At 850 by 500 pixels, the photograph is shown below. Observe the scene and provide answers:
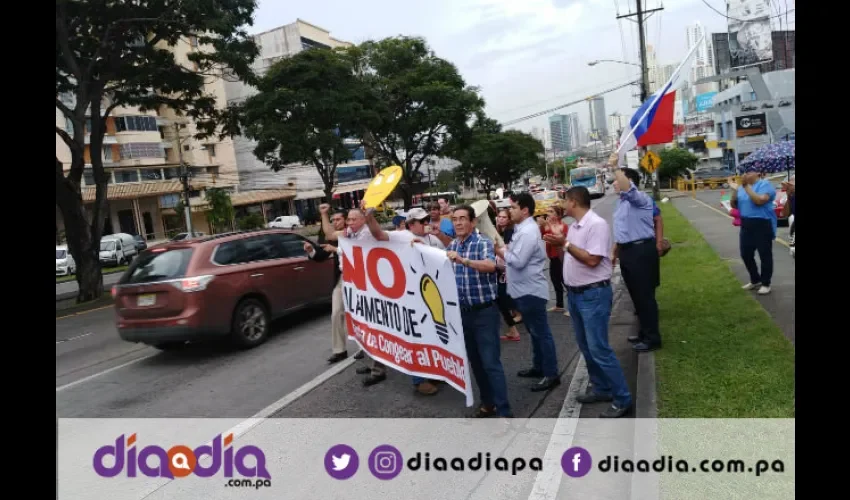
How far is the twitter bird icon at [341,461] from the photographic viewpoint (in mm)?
4434

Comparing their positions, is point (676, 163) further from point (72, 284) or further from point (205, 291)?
point (205, 291)

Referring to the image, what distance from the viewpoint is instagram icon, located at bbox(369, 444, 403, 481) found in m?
4.39

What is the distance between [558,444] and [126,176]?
5031 centimetres

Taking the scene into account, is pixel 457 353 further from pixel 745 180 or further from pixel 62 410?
pixel 745 180

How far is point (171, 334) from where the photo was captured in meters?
7.60

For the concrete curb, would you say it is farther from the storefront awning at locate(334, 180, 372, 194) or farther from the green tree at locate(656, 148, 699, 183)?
the storefront awning at locate(334, 180, 372, 194)

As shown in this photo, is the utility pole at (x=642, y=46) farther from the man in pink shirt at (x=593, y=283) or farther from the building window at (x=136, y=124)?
the building window at (x=136, y=124)

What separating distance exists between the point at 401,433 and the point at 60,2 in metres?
14.7

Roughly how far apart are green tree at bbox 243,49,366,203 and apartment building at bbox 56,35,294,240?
1820 centimetres

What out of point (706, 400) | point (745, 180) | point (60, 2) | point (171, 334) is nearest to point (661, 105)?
point (745, 180)

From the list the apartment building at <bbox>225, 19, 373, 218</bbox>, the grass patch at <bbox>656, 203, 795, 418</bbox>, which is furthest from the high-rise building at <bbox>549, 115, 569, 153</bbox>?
the grass patch at <bbox>656, 203, 795, 418</bbox>

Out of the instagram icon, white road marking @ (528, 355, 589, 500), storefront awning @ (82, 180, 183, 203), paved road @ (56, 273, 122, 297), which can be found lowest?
paved road @ (56, 273, 122, 297)

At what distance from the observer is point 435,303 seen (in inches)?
194

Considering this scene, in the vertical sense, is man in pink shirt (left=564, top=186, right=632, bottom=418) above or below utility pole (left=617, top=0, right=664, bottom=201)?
below
